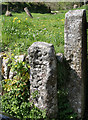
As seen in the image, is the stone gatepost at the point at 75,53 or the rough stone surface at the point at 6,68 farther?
the rough stone surface at the point at 6,68

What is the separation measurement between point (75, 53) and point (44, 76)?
913mm

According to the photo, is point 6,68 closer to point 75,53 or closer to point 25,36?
point 75,53

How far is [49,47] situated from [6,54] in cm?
146

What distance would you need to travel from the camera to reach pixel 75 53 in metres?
4.72

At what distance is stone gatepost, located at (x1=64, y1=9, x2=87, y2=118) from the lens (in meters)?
4.64

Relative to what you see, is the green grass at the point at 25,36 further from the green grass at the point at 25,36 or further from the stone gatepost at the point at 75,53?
the stone gatepost at the point at 75,53

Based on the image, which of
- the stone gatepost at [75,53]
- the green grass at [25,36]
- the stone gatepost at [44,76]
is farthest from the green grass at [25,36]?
the stone gatepost at [44,76]

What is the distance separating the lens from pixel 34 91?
15.0ft

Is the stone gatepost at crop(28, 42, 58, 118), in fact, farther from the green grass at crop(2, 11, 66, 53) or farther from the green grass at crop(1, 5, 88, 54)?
the green grass at crop(2, 11, 66, 53)

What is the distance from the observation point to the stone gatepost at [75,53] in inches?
183

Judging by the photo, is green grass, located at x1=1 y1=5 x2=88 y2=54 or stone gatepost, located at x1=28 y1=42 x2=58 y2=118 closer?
stone gatepost, located at x1=28 y1=42 x2=58 y2=118

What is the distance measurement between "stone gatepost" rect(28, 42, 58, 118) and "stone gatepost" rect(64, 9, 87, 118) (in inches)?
21.8

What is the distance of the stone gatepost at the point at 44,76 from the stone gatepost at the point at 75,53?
55 centimetres

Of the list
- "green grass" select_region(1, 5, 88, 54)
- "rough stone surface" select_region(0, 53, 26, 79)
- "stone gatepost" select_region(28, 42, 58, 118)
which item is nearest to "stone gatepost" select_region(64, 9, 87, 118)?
"stone gatepost" select_region(28, 42, 58, 118)
